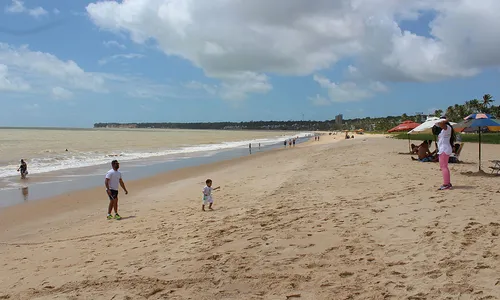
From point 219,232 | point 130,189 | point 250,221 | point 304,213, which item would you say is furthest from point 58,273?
point 130,189

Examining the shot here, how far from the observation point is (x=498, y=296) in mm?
3557

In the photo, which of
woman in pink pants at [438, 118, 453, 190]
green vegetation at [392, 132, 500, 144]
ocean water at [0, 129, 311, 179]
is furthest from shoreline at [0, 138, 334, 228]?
green vegetation at [392, 132, 500, 144]

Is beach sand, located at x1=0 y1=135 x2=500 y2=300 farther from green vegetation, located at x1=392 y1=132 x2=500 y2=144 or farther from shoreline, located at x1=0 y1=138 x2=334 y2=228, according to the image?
green vegetation, located at x1=392 y1=132 x2=500 y2=144

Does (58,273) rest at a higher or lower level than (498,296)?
lower

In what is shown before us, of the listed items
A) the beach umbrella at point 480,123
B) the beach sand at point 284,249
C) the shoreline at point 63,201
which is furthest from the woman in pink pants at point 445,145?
the shoreline at point 63,201

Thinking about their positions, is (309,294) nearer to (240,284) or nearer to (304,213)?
(240,284)

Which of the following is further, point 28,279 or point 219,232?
point 219,232

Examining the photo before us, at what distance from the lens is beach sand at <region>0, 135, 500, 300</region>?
421cm

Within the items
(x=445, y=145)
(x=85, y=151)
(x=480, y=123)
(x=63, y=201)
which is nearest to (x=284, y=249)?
(x=445, y=145)

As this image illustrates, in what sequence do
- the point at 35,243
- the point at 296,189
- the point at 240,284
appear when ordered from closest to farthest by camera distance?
1. the point at 240,284
2. the point at 35,243
3. the point at 296,189

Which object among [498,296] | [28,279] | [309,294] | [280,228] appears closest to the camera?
[498,296]

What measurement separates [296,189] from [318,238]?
480cm

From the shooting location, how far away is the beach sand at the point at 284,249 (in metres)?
4.21

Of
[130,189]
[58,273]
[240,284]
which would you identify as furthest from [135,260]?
[130,189]
